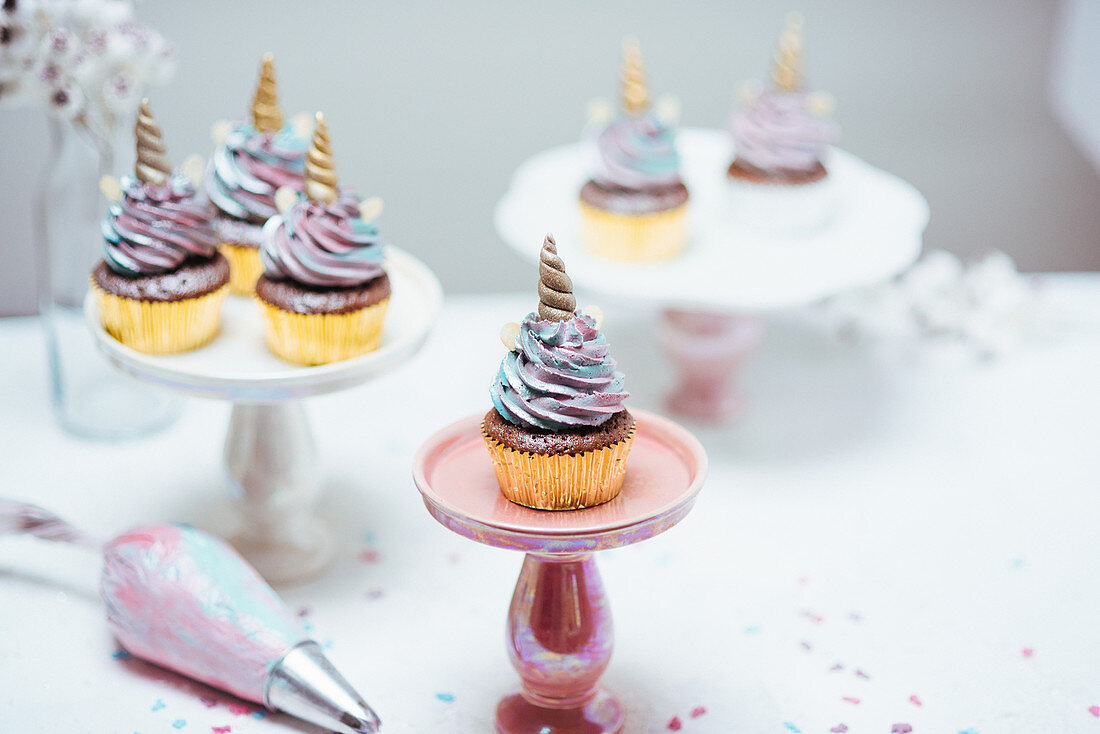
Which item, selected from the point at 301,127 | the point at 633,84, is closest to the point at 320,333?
the point at 301,127

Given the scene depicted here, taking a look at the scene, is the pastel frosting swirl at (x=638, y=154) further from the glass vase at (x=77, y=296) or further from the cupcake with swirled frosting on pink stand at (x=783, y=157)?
the glass vase at (x=77, y=296)

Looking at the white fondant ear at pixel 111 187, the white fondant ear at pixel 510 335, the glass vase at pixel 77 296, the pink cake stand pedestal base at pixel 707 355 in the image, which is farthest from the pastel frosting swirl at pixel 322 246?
the pink cake stand pedestal base at pixel 707 355

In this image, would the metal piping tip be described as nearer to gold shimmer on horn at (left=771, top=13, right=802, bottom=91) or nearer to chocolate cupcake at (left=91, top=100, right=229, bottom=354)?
chocolate cupcake at (left=91, top=100, right=229, bottom=354)

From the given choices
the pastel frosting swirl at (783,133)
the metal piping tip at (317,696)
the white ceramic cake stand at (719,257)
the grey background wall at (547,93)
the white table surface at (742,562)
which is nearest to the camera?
the metal piping tip at (317,696)

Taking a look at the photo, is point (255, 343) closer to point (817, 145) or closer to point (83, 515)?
point (83, 515)

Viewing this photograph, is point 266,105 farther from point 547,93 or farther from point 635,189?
point 547,93

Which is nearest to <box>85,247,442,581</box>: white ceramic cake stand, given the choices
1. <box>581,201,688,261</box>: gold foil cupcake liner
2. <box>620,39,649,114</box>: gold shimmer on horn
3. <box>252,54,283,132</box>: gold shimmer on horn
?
<box>252,54,283,132</box>: gold shimmer on horn
